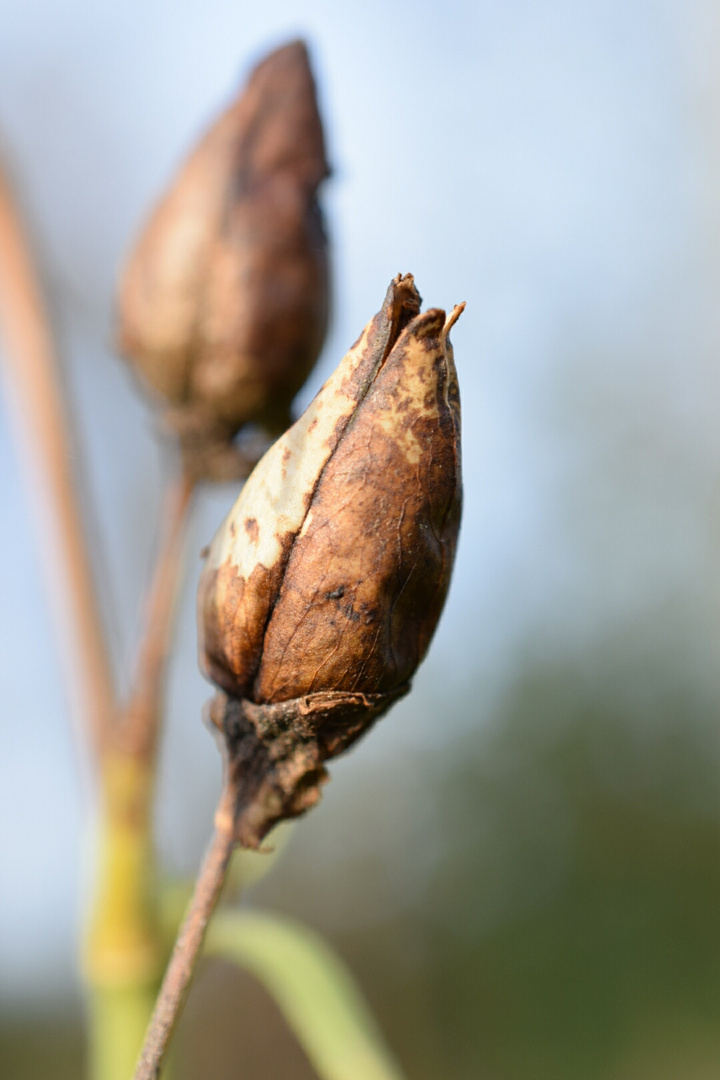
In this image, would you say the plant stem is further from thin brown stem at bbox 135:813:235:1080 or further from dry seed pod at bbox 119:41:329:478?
thin brown stem at bbox 135:813:235:1080

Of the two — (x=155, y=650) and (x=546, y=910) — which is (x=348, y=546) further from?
(x=546, y=910)

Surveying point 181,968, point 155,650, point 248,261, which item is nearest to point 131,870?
point 155,650

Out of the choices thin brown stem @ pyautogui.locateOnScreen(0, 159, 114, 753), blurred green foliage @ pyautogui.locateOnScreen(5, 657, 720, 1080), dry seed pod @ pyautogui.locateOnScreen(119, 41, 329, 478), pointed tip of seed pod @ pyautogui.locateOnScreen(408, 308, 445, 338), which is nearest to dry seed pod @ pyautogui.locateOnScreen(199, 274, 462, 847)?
pointed tip of seed pod @ pyautogui.locateOnScreen(408, 308, 445, 338)

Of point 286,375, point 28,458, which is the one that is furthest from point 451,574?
point 28,458

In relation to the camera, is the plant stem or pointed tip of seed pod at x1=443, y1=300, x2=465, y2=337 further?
the plant stem

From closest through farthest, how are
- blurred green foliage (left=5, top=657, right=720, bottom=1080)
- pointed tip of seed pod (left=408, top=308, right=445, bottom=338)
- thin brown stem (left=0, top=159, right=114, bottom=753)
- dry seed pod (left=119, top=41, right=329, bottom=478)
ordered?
pointed tip of seed pod (left=408, top=308, right=445, bottom=338), dry seed pod (left=119, top=41, right=329, bottom=478), thin brown stem (left=0, top=159, right=114, bottom=753), blurred green foliage (left=5, top=657, right=720, bottom=1080)

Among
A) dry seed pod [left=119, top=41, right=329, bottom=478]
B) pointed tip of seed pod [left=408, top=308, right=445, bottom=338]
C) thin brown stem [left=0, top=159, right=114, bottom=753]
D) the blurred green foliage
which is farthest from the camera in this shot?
the blurred green foliage
